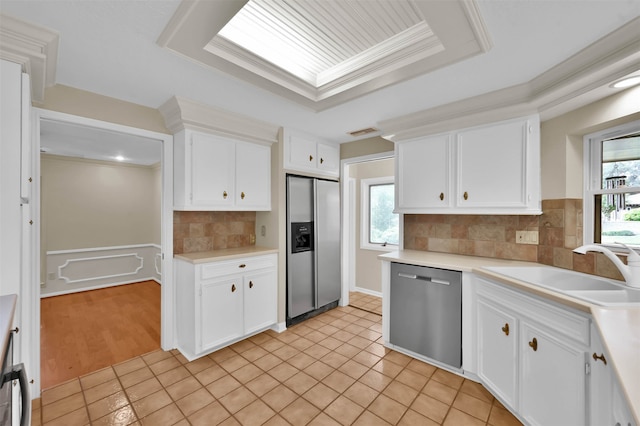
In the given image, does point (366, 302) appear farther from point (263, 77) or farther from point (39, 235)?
point (39, 235)

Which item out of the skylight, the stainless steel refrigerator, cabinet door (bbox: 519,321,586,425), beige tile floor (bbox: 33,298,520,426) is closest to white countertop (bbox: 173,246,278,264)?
the stainless steel refrigerator

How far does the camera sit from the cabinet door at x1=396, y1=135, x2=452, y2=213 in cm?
261

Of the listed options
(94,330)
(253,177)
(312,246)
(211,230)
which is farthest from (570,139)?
(94,330)

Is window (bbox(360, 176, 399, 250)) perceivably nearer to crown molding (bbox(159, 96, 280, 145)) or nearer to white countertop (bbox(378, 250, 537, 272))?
white countertop (bbox(378, 250, 537, 272))

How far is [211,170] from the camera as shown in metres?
2.73

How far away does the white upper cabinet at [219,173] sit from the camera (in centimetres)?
259

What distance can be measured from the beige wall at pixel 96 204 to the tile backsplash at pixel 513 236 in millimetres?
4569

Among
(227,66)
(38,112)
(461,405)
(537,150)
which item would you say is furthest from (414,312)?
(38,112)

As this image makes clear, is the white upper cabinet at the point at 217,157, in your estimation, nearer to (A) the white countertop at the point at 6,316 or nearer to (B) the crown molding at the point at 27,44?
(B) the crown molding at the point at 27,44

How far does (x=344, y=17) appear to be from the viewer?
5.22 feet

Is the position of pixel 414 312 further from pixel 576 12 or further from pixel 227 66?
pixel 227 66

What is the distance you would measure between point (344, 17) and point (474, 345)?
2.47 metres

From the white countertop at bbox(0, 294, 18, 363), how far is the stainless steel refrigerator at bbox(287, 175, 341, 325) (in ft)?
7.24

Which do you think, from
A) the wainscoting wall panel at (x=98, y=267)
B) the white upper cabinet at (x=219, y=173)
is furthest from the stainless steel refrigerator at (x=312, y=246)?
the wainscoting wall panel at (x=98, y=267)
